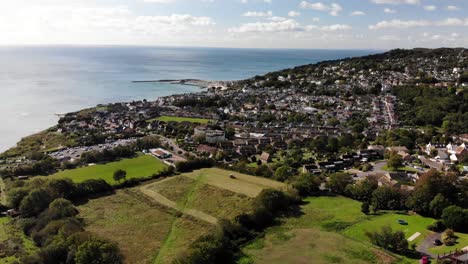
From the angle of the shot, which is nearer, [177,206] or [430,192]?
[430,192]

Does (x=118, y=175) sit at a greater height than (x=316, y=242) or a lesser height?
greater

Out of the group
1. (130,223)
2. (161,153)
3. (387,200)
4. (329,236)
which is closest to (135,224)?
→ (130,223)

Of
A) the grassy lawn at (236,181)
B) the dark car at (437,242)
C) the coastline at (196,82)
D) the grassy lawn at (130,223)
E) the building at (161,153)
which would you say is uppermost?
the coastline at (196,82)

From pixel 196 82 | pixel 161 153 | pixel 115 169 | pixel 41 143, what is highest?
pixel 196 82

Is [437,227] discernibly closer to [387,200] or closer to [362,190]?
[387,200]

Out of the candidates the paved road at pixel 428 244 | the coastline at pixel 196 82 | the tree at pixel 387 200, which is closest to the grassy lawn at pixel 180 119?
the tree at pixel 387 200

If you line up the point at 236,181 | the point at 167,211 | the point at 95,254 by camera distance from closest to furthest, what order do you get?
1. the point at 95,254
2. the point at 167,211
3. the point at 236,181

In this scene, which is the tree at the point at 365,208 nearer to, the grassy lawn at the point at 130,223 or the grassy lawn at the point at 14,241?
the grassy lawn at the point at 130,223
